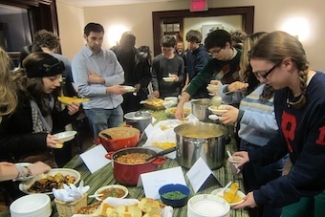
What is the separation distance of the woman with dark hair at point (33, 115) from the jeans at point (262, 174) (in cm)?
108

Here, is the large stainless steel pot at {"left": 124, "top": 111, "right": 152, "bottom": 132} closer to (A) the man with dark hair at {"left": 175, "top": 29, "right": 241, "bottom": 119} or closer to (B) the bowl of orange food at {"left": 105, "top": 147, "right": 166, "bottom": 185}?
(A) the man with dark hair at {"left": 175, "top": 29, "right": 241, "bottom": 119}

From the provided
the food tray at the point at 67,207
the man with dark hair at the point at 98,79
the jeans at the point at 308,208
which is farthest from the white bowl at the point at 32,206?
the man with dark hair at the point at 98,79

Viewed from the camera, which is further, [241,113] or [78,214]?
[241,113]

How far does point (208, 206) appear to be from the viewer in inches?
36.0

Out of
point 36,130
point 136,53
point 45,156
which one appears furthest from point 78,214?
point 136,53

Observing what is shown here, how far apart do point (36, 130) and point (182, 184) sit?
3.02ft

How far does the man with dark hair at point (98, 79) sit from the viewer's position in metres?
2.21

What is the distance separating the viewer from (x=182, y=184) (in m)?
1.07

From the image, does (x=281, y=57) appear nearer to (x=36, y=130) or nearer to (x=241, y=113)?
(x=241, y=113)

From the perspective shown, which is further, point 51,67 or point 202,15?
point 202,15

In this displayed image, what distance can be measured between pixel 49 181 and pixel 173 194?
0.54 meters

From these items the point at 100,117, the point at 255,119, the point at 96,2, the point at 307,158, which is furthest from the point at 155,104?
the point at 96,2

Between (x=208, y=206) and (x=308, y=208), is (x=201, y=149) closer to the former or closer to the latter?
(x=208, y=206)

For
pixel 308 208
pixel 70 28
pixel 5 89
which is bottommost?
pixel 308 208
